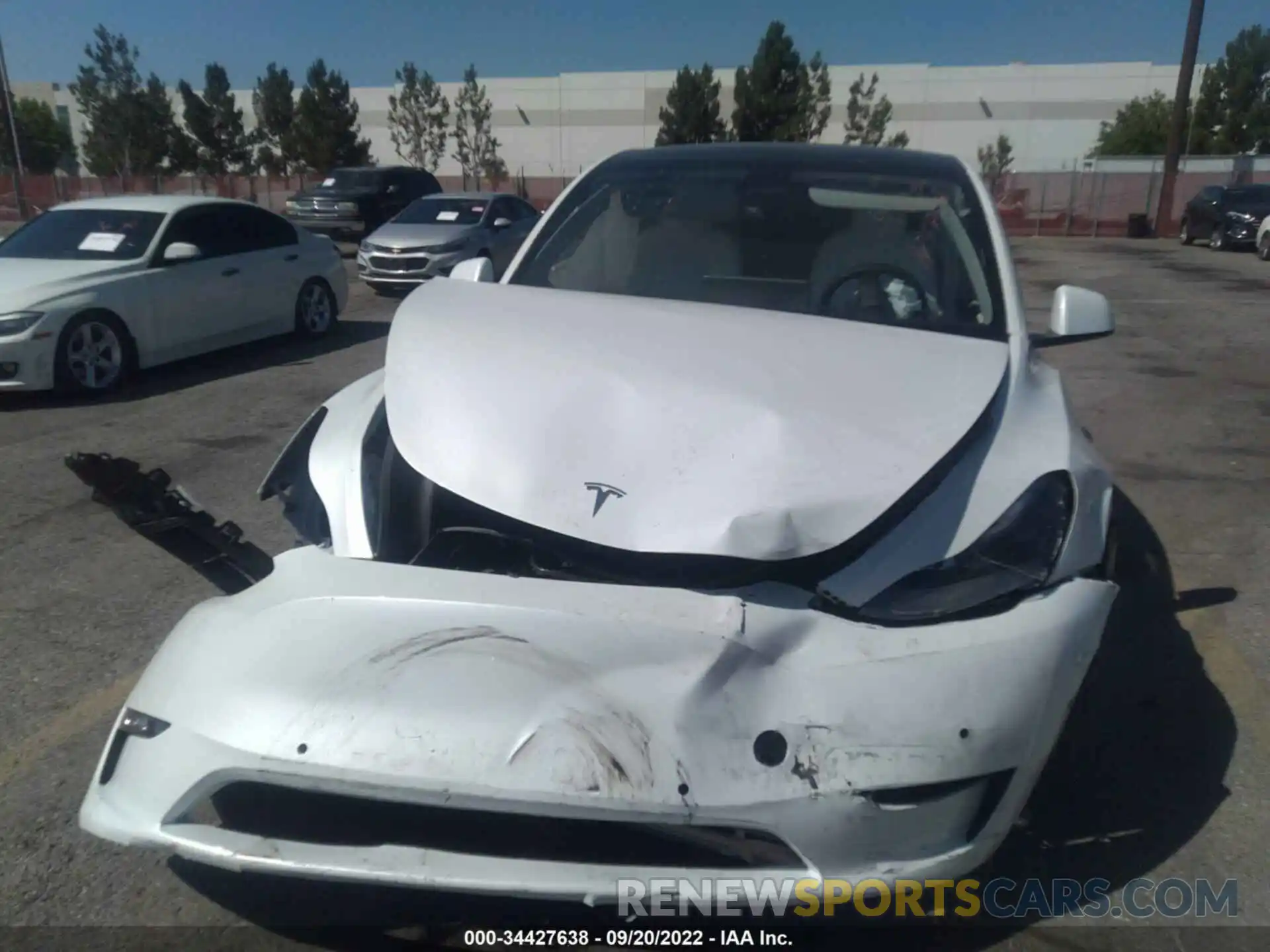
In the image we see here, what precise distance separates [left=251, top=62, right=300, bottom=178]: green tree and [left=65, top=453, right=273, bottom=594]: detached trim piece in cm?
4820

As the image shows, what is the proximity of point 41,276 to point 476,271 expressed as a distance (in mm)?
5753

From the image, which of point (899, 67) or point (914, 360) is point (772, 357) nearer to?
point (914, 360)

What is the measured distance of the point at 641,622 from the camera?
1997mm

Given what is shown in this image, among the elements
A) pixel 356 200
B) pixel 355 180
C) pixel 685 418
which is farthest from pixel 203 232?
pixel 355 180

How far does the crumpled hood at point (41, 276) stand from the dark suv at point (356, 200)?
12.8 m

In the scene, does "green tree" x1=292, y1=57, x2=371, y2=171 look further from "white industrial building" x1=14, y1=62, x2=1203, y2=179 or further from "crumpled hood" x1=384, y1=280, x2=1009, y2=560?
"crumpled hood" x1=384, y1=280, x2=1009, y2=560

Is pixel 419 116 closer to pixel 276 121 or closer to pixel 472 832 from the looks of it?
pixel 276 121

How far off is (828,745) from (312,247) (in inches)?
382

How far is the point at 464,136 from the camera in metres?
54.2

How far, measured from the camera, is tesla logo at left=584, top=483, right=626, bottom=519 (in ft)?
7.35

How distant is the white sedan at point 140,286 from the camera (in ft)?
24.5

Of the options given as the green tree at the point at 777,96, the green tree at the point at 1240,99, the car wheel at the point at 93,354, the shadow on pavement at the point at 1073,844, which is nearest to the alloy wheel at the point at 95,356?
the car wheel at the point at 93,354

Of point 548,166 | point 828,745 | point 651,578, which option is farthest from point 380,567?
point 548,166

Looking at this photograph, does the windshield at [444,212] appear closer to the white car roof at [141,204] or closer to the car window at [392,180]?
the white car roof at [141,204]
